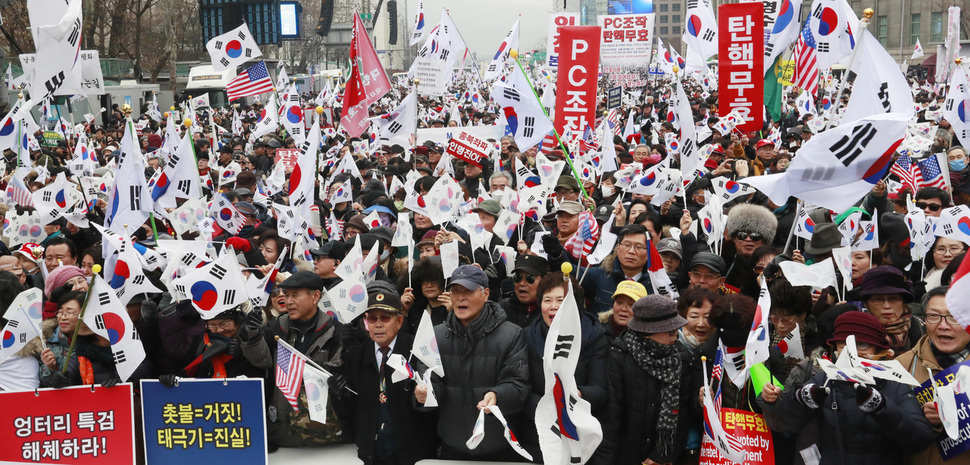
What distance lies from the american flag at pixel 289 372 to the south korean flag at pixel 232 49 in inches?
474

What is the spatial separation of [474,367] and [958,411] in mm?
2246

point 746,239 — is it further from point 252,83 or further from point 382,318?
point 252,83

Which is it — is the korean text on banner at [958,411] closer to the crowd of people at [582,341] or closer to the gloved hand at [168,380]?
the crowd of people at [582,341]

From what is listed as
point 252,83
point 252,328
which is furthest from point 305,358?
point 252,83

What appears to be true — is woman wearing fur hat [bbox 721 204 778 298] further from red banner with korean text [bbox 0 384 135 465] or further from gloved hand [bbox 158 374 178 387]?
red banner with korean text [bbox 0 384 135 465]

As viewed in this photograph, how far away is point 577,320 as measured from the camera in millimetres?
4594

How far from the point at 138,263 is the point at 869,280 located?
440 cm

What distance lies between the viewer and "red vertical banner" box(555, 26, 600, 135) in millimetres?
13023

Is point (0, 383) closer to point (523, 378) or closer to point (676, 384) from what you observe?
point (523, 378)

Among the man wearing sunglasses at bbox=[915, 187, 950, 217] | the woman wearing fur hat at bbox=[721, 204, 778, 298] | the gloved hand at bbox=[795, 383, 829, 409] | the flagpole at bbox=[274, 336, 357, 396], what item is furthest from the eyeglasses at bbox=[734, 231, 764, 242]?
the flagpole at bbox=[274, 336, 357, 396]

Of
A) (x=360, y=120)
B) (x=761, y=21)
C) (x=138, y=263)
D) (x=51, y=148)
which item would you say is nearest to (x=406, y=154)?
(x=360, y=120)

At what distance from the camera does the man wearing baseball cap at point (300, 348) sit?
18.4 ft

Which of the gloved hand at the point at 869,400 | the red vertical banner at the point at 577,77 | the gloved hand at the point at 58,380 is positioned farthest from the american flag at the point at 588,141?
the gloved hand at the point at 869,400

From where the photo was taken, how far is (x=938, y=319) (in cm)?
482
